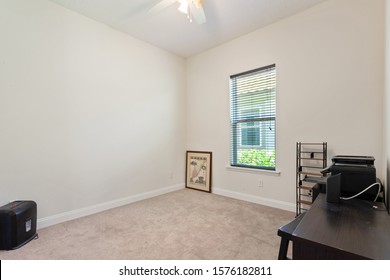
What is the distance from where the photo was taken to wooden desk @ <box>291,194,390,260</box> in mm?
808

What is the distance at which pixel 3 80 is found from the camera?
2115mm

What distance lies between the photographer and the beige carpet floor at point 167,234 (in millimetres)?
1795

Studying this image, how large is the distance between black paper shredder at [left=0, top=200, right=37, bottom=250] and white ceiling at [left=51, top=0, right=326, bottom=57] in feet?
8.22

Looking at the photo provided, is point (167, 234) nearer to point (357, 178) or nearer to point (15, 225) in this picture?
point (15, 225)

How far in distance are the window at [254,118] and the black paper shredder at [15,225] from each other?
2926 mm

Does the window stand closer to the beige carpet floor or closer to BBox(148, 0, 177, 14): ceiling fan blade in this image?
the beige carpet floor

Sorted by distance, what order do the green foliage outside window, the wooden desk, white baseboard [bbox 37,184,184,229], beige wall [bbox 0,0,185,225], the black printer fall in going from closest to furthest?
the wooden desk < the black printer < beige wall [bbox 0,0,185,225] < white baseboard [bbox 37,184,184,229] < the green foliage outside window

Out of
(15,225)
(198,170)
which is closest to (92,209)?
(15,225)

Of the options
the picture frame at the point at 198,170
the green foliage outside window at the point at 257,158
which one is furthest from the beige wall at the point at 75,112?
the green foliage outside window at the point at 257,158

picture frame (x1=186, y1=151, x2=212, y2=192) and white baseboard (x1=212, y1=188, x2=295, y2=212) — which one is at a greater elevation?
picture frame (x1=186, y1=151, x2=212, y2=192)

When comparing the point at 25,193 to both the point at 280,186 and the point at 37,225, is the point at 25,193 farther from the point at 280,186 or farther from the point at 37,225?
the point at 280,186

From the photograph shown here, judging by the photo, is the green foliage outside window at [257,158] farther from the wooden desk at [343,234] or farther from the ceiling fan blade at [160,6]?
the ceiling fan blade at [160,6]

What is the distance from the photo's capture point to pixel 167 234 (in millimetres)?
2168

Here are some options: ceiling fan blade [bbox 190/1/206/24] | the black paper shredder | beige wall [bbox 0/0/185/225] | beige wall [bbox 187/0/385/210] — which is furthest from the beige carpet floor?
ceiling fan blade [bbox 190/1/206/24]
